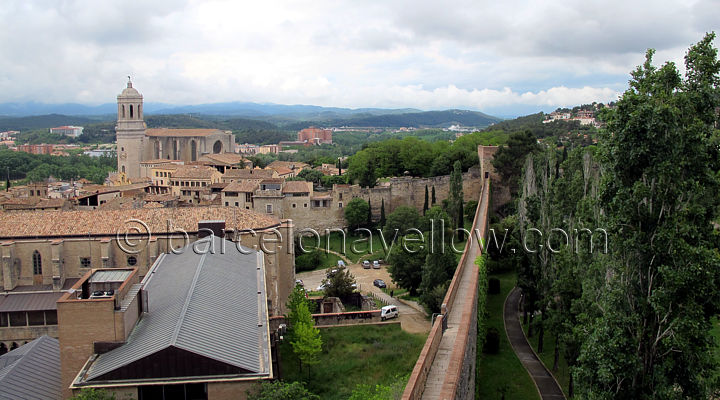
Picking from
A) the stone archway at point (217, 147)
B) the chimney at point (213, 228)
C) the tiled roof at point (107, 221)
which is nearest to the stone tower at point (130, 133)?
the stone archway at point (217, 147)

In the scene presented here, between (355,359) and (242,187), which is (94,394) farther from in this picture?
(242,187)

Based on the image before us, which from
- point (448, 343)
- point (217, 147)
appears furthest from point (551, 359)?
point (217, 147)

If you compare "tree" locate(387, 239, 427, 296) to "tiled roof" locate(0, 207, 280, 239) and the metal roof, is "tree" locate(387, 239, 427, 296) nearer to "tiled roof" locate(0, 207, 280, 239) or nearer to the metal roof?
"tiled roof" locate(0, 207, 280, 239)

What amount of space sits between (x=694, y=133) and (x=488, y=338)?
41.6 feet

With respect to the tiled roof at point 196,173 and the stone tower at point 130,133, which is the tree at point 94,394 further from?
the stone tower at point 130,133

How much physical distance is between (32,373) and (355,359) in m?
9.13

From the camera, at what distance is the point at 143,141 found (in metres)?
76.8

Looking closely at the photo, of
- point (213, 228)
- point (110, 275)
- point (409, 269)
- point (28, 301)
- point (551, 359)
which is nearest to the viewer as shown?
point (110, 275)

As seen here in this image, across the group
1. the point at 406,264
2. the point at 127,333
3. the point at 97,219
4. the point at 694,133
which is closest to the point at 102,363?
the point at 127,333

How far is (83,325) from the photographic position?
43.3 feet

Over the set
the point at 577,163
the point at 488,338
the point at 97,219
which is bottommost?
the point at 488,338

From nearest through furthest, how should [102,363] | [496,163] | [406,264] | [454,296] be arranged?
[102,363] → [454,296] → [406,264] → [496,163]

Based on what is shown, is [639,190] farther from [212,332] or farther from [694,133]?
[212,332]

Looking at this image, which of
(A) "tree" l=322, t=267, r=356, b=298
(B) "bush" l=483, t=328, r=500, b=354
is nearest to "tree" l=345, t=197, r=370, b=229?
(A) "tree" l=322, t=267, r=356, b=298
